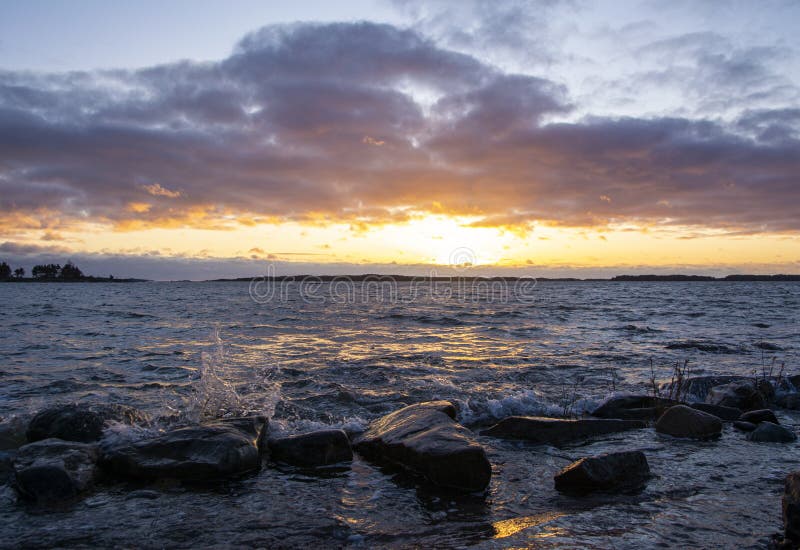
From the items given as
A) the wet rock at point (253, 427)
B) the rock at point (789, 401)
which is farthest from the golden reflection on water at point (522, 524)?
the rock at point (789, 401)

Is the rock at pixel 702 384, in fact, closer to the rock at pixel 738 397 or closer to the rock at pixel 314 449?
the rock at pixel 738 397

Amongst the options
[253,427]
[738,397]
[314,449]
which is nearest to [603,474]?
[314,449]

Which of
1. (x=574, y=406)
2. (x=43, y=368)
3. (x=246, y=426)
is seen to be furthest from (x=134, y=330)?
(x=574, y=406)

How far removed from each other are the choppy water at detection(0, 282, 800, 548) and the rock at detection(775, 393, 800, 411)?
4.29 ft

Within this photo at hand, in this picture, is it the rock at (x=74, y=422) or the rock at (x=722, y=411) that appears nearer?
the rock at (x=74, y=422)

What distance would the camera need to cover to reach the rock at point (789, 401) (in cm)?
1171

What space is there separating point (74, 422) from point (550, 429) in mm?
8618

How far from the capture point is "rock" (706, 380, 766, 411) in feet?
38.1

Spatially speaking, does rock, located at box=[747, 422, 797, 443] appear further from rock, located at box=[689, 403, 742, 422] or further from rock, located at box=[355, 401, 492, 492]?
rock, located at box=[355, 401, 492, 492]

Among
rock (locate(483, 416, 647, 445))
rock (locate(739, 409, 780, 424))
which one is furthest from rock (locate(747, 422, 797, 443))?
rock (locate(483, 416, 647, 445))

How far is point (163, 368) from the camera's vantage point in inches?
642

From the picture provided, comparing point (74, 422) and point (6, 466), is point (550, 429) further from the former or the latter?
point (6, 466)

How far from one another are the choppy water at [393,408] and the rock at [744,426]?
2.95 ft

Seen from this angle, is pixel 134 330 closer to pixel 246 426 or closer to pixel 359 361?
pixel 359 361
